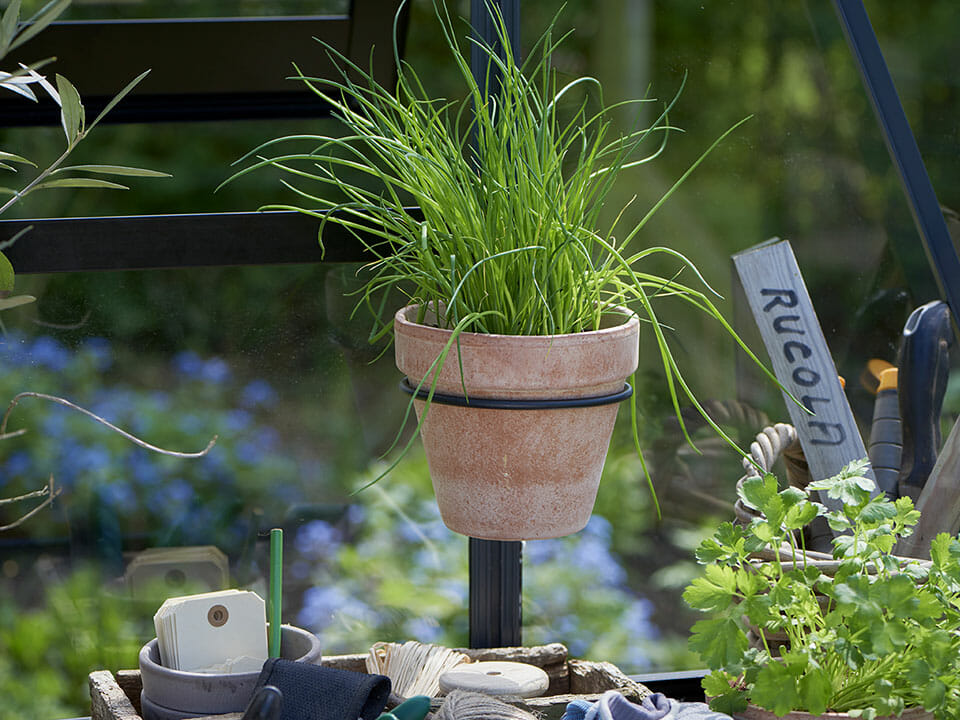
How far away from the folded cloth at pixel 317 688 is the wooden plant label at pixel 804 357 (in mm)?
603

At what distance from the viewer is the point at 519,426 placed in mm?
1081

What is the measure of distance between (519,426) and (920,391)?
0.60 meters

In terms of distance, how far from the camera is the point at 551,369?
41.7 inches

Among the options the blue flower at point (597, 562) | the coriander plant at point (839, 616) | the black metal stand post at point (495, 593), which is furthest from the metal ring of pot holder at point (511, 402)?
the blue flower at point (597, 562)

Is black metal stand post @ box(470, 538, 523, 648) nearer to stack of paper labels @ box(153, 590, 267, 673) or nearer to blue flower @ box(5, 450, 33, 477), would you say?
stack of paper labels @ box(153, 590, 267, 673)

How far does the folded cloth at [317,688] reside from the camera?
1.08 metres

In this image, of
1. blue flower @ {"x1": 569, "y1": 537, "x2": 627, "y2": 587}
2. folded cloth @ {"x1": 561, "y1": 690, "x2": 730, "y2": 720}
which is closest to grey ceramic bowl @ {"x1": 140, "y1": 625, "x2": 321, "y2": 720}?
folded cloth @ {"x1": 561, "y1": 690, "x2": 730, "y2": 720}

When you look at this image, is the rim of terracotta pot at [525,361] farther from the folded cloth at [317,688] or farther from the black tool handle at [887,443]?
the black tool handle at [887,443]

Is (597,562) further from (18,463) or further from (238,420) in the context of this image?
(18,463)

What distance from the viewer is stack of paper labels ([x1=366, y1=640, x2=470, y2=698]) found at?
4.13 ft

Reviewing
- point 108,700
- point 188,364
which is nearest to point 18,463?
point 188,364

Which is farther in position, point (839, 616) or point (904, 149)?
point (904, 149)

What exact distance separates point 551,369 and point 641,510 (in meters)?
0.57

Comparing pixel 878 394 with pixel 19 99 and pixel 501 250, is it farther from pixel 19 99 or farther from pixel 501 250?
pixel 19 99
